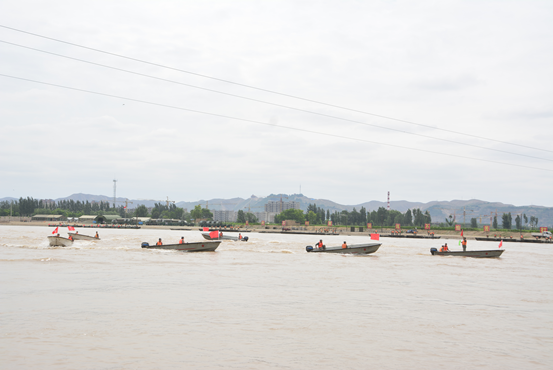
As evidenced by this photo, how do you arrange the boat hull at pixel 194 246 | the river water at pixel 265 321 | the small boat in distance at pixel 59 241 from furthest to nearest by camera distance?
the small boat in distance at pixel 59 241, the boat hull at pixel 194 246, the river water at pixel 265 321

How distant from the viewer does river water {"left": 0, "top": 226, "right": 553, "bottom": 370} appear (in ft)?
48.9

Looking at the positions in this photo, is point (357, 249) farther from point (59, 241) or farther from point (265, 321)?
point (265, 321)

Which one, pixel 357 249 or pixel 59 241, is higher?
pixel 59 241

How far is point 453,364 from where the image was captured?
580 inches

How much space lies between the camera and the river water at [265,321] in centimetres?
1491

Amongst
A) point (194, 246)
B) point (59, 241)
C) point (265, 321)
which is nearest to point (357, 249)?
point (194, 246)

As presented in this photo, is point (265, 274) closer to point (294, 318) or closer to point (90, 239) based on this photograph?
point (294, 318)

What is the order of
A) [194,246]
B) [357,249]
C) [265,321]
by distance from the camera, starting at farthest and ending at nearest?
[357,249] < [194,246] < [265,321]

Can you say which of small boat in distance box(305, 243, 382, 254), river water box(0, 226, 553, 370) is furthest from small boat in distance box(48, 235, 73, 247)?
small boat in distance box(305, 243, 382, 254)

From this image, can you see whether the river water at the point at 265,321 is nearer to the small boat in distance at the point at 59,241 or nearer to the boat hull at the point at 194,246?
the boat hull at the point at 194,246

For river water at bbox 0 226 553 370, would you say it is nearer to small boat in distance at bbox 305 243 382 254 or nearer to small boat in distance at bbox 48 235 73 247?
small boat in distance at bbox 305 243 382 254

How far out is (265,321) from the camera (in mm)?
20312

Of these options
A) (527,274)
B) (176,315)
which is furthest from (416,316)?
(527,274)

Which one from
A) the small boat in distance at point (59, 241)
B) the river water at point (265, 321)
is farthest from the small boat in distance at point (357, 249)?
the small boat in distance at point (59, 241)
